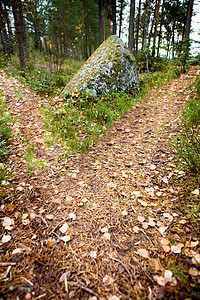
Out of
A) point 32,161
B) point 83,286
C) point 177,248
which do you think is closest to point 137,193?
point 177,248

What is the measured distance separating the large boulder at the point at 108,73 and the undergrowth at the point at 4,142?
75.7 inches

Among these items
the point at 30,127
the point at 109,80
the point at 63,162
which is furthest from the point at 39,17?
the point at 63,162

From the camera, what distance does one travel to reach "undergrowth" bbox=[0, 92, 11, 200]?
7.29ft

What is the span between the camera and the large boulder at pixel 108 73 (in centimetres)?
456

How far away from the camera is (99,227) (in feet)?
5.93

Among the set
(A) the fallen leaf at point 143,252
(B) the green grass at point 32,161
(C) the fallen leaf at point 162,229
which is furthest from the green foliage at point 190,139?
(B) the green grass at point 32,161

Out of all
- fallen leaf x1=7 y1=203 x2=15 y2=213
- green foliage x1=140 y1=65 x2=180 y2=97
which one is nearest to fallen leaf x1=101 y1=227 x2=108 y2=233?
fallen leaf x1=7 y1=203 x2=15 y2=213

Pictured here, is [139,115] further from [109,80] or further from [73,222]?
[73,222]

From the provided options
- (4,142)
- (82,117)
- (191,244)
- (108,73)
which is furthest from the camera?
(108,73)

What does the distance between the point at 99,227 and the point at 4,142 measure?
6.59 feet

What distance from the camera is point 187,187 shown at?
208 cm

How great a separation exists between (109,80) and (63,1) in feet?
43.7

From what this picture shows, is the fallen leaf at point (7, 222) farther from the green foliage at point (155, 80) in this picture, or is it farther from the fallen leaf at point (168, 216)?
the green foliage at point (155, 80)

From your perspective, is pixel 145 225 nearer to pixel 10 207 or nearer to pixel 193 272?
pixel 193 272
